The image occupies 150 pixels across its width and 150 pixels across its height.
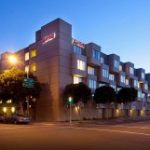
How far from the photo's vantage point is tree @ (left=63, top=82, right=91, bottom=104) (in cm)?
4984

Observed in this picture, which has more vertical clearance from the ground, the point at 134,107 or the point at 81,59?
the point at 81,59

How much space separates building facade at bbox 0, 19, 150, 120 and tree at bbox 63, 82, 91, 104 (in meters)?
1.28

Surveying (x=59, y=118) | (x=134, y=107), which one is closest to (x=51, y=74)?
(x=59, y=118)

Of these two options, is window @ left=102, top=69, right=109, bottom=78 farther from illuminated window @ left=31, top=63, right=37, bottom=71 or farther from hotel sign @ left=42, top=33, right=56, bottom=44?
hotel sign @ left=42, top=33, right=56, bottom=44

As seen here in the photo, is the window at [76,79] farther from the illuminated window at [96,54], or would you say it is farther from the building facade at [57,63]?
the illuminated window at [96,54]

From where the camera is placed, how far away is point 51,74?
53250mm

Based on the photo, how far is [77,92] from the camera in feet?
163

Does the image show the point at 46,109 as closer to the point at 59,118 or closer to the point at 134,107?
the point at 59,118

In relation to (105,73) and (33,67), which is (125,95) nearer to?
(105,73)

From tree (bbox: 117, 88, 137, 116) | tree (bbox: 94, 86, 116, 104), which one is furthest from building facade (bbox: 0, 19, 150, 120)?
tree (bbox: 117, 88, 137, 116)

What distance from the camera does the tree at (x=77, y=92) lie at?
164 feet

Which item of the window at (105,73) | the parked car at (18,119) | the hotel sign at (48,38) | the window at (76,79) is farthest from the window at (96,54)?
the parked car at (18,119)

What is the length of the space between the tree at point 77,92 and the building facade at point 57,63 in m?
1.28

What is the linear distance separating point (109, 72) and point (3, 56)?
88.8ft
